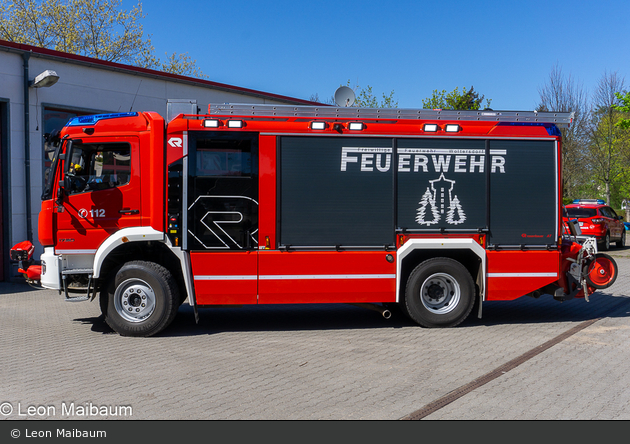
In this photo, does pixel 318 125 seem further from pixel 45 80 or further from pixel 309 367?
pixel 45 80

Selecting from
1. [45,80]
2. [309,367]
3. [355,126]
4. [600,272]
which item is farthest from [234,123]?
[45,80]

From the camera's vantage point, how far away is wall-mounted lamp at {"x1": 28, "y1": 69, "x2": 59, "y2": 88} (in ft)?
39.9

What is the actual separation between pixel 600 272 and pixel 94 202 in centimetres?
748

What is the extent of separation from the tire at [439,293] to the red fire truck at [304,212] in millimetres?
20

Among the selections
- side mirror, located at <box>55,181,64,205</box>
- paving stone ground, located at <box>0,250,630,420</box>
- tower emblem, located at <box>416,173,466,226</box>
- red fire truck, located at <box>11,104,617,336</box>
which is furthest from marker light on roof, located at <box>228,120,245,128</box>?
paving stone ground, located at <box>0,250,630,420</box>

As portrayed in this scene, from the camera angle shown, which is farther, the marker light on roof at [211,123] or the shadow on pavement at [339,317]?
the shadow on pavement at [339,317]

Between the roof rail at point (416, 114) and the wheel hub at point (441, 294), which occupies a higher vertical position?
the roof rail at point (416, 114)

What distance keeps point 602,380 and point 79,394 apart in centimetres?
513

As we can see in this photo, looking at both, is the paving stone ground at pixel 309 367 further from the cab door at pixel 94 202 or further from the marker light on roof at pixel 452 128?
the marker light on roof at pixel 452 128

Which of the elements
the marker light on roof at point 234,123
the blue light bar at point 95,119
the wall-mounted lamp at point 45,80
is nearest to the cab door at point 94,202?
the blue light bar at point 95,119

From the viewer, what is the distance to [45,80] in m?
12.4

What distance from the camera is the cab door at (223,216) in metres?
7.46

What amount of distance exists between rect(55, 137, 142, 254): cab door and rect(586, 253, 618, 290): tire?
6.69m

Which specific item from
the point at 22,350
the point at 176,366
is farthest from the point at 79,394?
the point at 22,350
